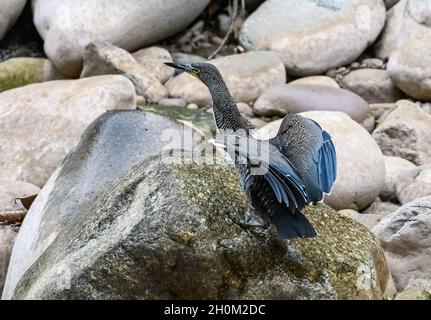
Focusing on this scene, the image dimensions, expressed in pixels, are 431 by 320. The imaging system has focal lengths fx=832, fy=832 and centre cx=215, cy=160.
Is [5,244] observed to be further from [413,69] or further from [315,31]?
[315,31]

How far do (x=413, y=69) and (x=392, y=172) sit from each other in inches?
68.4

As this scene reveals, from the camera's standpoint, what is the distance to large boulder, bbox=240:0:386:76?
902 cm

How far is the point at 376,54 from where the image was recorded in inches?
369

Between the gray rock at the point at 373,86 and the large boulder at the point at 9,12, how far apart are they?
373cm

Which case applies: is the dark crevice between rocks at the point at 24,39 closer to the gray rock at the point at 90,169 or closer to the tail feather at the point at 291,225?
the gray rock at the point at 90,169

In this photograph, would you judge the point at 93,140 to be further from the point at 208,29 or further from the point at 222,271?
the point at 208,29

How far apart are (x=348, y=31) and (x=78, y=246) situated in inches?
250

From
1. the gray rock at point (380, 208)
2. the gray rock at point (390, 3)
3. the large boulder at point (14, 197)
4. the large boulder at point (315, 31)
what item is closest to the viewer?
the large boulder at point (14, 197)

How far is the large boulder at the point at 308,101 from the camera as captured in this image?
7.96m

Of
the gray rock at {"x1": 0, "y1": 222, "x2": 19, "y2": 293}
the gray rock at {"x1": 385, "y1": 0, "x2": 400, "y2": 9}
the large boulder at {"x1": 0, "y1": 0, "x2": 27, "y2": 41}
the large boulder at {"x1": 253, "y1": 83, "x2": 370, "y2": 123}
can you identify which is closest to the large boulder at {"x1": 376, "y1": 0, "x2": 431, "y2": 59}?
the gray rock at {"x1": 385, "y1": 0, "x2": 400, "y2": 9}

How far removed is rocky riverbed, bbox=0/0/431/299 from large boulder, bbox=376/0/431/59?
0.02 m

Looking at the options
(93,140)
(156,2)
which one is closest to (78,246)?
(93,140)

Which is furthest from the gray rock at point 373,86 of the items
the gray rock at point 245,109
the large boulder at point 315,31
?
the gray rock at point 245,109

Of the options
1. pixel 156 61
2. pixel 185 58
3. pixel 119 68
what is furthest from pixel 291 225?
pixel 185 58
